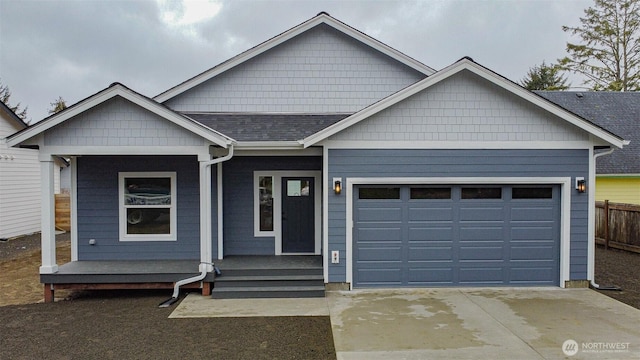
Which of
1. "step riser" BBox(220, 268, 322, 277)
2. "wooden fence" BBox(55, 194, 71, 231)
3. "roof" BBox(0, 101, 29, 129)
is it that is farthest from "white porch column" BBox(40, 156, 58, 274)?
"wooden fence" BBox(55, 194, 71, 231)

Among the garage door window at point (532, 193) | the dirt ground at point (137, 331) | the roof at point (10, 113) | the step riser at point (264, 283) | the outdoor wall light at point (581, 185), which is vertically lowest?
the dirt ground at point (137, 331)

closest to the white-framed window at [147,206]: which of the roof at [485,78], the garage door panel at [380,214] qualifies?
the roof at [485,78]

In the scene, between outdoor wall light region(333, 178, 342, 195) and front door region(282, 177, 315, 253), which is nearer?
outdoor wall light region(333, 178, 342, 195)

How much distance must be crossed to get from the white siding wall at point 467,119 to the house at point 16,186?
12.9 metres

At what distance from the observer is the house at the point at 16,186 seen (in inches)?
553

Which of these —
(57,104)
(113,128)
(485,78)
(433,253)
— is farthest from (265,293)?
(57,104)

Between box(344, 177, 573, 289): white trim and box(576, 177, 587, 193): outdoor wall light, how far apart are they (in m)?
0.14

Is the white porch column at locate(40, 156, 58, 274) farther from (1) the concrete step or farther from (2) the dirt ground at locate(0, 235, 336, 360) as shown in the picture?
(1) the concrete step

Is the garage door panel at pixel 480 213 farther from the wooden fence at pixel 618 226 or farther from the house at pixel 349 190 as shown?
the wooden fence at pixel 618 226

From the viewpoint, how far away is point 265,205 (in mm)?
8883

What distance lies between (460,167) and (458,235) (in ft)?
4.39

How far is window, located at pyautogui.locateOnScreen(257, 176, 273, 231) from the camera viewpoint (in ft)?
29.1

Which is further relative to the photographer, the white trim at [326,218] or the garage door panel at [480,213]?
the garage door panel at [480,213]

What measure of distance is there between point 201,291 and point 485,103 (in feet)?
21.6
